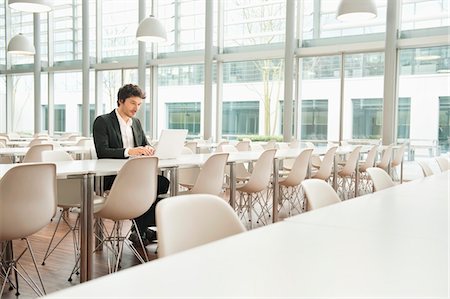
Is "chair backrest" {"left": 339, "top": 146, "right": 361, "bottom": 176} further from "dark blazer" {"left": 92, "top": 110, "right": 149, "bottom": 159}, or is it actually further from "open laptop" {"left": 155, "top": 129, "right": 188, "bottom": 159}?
"dark blazer" {"left": 92, "top": 110, "right": 149, "bottom": 159}

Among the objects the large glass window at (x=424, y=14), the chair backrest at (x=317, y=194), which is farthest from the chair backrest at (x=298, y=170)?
the large glass window at (x=424, y=14)

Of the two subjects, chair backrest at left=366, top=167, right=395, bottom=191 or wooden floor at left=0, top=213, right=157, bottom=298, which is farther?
wooden floor at left=0, top=213, right=157, bottom=298

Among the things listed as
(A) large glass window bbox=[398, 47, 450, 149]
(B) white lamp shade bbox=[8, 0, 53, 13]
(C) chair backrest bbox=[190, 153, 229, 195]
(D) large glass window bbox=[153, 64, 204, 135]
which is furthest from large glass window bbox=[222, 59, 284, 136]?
(C) chair backrest bbox=[190, 153, 229, 195]

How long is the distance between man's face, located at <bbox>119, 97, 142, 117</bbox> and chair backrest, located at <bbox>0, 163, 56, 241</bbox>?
1.64m

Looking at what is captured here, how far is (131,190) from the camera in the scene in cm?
317

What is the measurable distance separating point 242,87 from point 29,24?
7.50 m

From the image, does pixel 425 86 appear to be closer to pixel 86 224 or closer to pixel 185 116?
pixel 185 116

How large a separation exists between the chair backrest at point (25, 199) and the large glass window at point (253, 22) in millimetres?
8407

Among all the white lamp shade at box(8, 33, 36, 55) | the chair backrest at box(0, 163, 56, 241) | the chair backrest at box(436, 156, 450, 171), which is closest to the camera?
the chair backrest at box(0, 163, 56, 241)

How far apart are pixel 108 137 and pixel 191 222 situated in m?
2.71

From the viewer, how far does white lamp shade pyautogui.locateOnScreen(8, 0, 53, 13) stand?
6496mm

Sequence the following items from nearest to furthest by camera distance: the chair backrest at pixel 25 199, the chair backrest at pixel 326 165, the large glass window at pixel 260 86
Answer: the chair backrest at pixel 25 199 < the chair backrest at pixel 326 165 < the large glass window at pixel 260 86

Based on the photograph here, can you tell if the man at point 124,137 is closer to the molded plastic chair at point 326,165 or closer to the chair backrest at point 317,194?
the chair backrest at point 317,194

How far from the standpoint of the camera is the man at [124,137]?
13.7 ft
